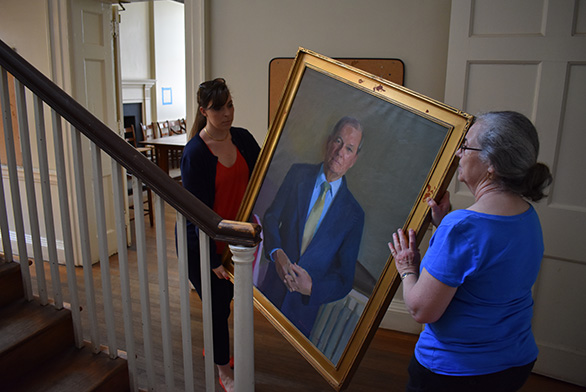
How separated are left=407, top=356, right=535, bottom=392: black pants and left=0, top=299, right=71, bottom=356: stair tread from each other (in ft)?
5.02

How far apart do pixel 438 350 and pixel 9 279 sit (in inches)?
72.4

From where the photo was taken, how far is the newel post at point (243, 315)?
1.56 metres

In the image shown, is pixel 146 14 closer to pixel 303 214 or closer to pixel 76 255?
pixel 76 255

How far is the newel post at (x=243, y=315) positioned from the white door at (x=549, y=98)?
1.58m

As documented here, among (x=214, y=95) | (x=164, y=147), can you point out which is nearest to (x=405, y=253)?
(x=214, y=95)

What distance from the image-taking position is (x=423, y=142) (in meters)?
1.53

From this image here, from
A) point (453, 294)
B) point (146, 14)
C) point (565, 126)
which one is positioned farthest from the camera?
point (146, 14)

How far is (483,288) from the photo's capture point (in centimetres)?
126

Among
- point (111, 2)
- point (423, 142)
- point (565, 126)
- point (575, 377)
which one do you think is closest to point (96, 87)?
point (111, 2)

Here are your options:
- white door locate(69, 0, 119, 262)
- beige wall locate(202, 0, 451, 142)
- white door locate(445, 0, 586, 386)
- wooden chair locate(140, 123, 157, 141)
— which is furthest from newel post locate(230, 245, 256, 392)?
wooden chair locate(140, 123, 157, 141)

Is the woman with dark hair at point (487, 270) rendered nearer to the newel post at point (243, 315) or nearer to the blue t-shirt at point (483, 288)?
the blue t-shirt at point (483, 288)

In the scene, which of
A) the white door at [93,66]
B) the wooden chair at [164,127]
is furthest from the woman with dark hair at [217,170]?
the wooden chair at [164,127]

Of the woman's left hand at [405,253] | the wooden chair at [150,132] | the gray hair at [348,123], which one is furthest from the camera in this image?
the wooden chair at [150,132]

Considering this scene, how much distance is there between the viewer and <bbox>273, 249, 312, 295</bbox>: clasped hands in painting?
1.88 m
